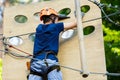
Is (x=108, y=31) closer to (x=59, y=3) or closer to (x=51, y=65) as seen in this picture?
(x=59, y=3)

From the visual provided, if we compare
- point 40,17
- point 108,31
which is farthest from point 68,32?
point 108,31

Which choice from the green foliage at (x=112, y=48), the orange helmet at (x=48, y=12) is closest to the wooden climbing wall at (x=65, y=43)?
the orange helmet at (x=48, y=12)

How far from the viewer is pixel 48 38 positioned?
6812mm

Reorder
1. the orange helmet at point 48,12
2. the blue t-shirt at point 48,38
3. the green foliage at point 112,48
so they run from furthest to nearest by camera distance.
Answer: the green foliage at point 112,48
the orange helmet at point 48,12
the blue t-shirt at point 48,38

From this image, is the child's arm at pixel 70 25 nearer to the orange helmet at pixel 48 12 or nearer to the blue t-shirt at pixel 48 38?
the blue t-shirt at pixel 48 38

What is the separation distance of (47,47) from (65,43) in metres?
0.42

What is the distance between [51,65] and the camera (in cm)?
660

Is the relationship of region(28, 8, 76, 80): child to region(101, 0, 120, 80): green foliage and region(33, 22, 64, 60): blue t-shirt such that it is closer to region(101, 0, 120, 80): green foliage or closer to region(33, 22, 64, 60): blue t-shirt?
region(33, 22, 64, 60): blue t-shirt

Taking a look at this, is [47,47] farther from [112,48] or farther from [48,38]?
[112,48]

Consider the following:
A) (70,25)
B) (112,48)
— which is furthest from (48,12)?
(112,48)

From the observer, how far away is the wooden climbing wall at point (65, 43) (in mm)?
6828

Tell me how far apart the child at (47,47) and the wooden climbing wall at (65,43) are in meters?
0.24

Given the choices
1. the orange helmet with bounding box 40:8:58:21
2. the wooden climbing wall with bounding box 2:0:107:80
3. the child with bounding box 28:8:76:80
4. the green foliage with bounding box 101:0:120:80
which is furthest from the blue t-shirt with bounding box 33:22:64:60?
the green foliage with bounding box 101:0:120:80

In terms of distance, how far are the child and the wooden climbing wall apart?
9.6 inches
